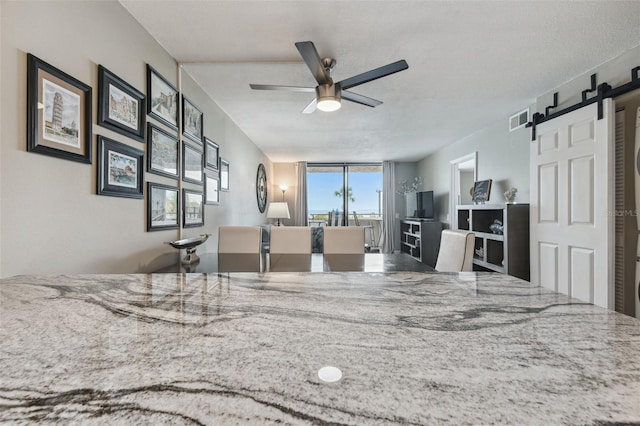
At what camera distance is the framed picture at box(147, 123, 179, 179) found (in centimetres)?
204

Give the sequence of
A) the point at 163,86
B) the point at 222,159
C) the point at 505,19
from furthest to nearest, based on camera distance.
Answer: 1. the point at 222,159
2. the point at 163,86
3. the point at 505,19

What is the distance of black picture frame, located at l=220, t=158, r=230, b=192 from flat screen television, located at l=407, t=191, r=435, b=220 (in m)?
4.05

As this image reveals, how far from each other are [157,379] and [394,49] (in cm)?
252

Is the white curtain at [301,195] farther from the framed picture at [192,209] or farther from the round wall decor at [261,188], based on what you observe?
the framed picture at [192,209]

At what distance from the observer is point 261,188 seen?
571 cm

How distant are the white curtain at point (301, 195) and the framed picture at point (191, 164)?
4.31 metres

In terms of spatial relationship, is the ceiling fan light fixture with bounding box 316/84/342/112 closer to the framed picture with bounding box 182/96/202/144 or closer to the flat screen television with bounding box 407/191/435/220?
the framed picture with bounding box 182/96/202/144

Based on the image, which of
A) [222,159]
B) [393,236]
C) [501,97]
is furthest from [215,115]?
[393,236]

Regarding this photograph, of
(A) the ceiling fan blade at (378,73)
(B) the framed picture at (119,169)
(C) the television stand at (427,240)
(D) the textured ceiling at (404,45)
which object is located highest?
(D) the textured ceiling at (404,45)

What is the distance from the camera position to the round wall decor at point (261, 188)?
545cm

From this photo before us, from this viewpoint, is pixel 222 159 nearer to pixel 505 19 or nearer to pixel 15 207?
pixel 15 207

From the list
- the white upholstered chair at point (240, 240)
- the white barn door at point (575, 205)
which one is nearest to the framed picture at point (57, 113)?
the white upholstered chair at point (240, 240)

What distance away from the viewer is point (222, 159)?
358cm

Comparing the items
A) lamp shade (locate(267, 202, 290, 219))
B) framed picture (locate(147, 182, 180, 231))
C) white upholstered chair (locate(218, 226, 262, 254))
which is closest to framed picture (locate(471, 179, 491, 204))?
white upholstered chair (locate(218, 226, 262, 254))
